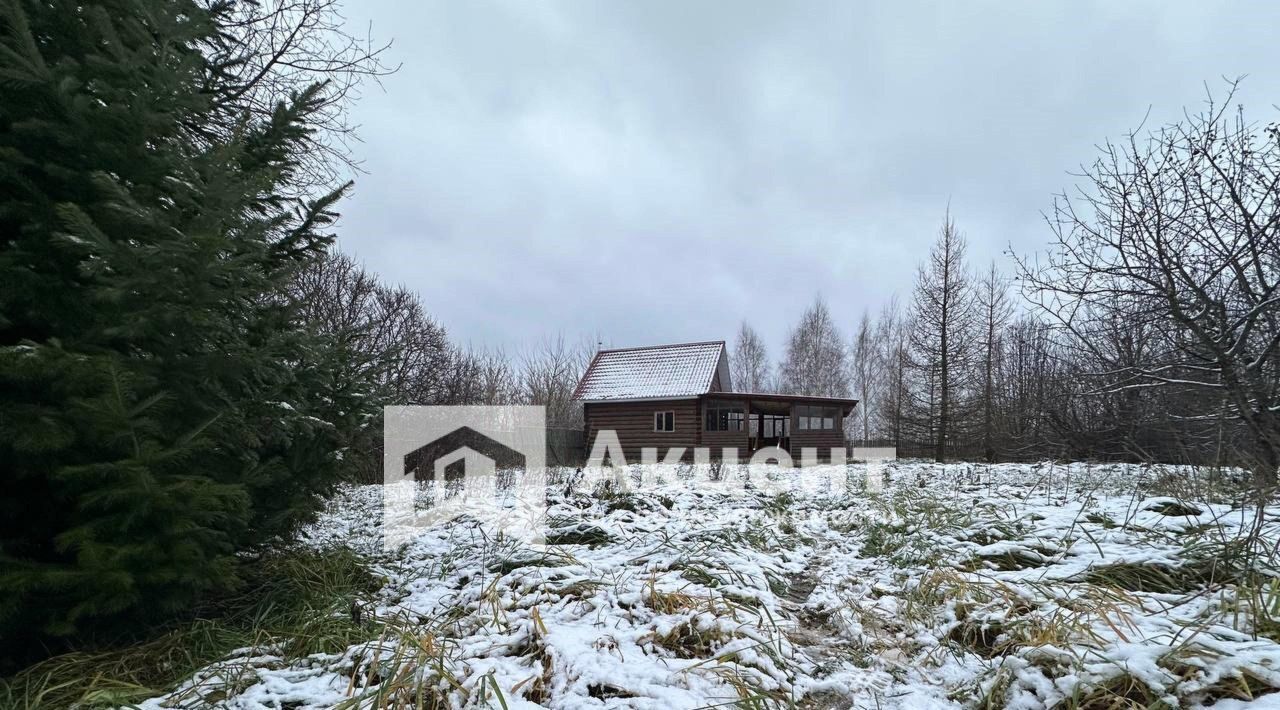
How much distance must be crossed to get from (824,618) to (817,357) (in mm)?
30465

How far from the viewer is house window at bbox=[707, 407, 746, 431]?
54.6ft

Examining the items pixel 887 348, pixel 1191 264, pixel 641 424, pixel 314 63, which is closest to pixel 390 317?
pixel 314 63

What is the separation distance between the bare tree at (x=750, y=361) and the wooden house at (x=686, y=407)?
53.3 ft

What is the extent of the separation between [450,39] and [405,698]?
591 centimetres

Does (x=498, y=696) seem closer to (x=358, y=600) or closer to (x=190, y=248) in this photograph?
(x=358, y=600)

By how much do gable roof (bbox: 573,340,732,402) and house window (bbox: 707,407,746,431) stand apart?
891 millimetres

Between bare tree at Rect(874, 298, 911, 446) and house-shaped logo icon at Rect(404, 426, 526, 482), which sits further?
bare tree at Rect(874, 298, 911, 446)

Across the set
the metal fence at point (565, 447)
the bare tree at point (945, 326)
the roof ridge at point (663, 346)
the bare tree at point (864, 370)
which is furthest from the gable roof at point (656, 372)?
the bare tree at point (864, 370)

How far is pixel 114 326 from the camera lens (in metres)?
1.82

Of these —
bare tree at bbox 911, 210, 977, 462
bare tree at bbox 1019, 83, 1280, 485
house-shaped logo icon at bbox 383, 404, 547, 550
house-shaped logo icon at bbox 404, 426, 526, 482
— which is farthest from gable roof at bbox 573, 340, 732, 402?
bare tree at bbox 1019, 83, 1280, 485

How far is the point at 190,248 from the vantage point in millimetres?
1781

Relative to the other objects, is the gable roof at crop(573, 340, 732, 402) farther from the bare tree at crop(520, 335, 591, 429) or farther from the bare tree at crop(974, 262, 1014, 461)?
the bare tree at crop(974, 262, 1014, 461)

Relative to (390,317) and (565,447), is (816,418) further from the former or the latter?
(390,317)

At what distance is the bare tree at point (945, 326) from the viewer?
50.7 ft
